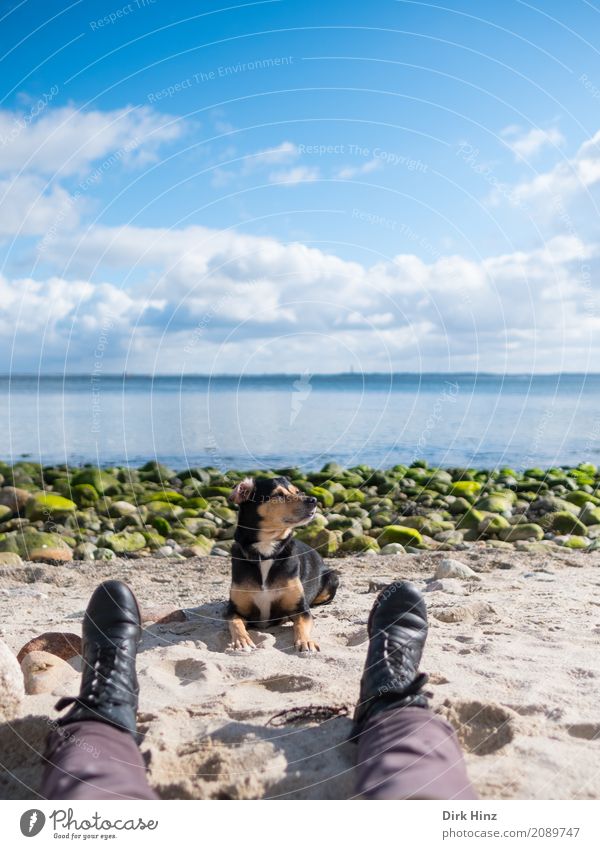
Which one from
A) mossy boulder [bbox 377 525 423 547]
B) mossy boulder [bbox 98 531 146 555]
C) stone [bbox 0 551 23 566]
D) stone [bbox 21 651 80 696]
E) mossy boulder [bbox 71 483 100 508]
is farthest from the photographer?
mossy boulder [bbox 71 483 100 508]

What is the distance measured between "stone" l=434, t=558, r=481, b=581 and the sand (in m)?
0.15

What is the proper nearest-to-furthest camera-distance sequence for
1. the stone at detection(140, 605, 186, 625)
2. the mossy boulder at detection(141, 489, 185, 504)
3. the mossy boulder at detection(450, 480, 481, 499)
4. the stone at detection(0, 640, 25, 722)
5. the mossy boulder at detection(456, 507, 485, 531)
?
the stone at detection(0, 640, 25, 722)
the stone at detection(140, 605, 186, 625)
the mossy boulder at detection(456, 507, 485, 531)
the mossy boulder at detection(141, 489, 185, 504)
the mossy boulder at detection(450, 480, 481, 499)

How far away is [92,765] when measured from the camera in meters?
3.07

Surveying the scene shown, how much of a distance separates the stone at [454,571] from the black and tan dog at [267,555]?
1.97 m

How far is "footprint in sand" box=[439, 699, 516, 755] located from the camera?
3.56 metres

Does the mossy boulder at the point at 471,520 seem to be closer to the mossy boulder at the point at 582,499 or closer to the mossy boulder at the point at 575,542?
the mossy boulder at the point at 575,542

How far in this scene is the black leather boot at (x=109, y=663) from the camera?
3.60 meters

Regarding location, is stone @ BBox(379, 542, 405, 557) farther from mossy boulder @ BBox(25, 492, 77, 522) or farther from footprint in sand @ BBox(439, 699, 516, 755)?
footprint in sand @ BBox(439, 699, 516, 755)

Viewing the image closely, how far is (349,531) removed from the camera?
10086 mm

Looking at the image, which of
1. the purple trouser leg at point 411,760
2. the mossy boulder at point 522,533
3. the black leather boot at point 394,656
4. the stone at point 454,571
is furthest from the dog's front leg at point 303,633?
the mossy boulder at point 522,533
